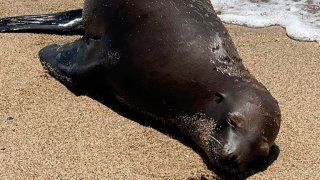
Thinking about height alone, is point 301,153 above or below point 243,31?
above

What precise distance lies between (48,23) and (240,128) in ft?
9.46

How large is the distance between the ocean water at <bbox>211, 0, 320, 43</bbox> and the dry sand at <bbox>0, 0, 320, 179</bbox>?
94cm

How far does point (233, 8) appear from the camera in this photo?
739cm

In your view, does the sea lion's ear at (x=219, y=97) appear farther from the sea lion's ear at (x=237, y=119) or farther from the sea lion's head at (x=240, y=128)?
the sea lion's ear at (x=237, y=119)

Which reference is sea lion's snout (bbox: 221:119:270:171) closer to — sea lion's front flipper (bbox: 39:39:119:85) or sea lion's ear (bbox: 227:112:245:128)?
sea lion's ear (bbox: 227:112:245:128)

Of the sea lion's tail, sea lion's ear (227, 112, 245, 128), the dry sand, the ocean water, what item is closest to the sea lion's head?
sea lion's ear (227, 112, 245, 128)

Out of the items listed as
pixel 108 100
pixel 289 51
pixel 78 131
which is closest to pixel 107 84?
pixel 108 100

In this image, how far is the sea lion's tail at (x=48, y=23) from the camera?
230 inches

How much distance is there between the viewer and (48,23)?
598 cm

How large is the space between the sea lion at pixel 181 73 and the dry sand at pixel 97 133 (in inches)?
6.4

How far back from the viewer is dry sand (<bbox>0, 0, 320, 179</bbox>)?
3.82 m

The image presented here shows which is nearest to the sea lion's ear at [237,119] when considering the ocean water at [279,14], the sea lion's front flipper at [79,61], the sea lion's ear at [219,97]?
the sea lion's ear at [219,97]

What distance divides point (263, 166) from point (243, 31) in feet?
9.29

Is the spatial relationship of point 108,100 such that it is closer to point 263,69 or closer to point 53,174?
point 53,174
